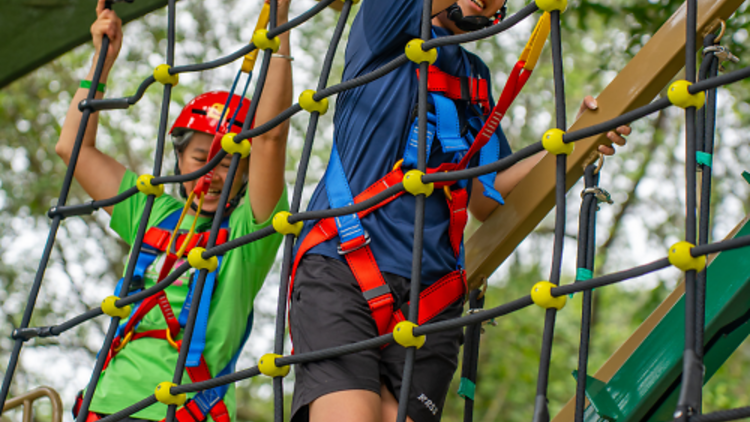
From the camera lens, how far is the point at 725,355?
1.24m

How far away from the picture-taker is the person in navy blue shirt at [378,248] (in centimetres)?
114

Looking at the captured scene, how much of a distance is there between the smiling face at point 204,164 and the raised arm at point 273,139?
22cm

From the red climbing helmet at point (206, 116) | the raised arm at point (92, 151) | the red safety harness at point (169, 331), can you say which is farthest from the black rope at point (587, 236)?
the raised arm at point (92, 151)

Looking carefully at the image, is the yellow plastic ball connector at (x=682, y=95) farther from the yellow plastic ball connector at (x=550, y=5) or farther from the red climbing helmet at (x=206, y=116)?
the red climbing helmet at (x=206, y=116)

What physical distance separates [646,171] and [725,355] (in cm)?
410

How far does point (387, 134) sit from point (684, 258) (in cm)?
61

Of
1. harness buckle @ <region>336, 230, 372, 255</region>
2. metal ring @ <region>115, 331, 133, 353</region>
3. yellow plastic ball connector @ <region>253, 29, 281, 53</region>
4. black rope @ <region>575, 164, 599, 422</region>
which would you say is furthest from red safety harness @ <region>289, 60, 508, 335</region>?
metal ring @ <region>115, 331, 133, 353</region>

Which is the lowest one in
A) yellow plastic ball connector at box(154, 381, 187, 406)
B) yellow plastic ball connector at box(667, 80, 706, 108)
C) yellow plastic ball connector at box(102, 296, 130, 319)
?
yellow plastic ball connector at box(667, 80, 706, 108)

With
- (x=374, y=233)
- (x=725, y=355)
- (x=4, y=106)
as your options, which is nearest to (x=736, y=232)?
(x=725, y=355)

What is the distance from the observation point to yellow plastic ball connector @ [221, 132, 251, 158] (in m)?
1.44

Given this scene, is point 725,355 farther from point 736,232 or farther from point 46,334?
point 46,334

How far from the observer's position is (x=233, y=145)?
1442 millimetres

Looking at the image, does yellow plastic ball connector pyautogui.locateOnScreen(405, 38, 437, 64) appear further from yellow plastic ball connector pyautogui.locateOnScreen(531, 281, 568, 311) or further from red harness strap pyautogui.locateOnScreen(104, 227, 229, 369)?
red harness strap pyautogui.locateOnScreen(104, 227, 229, 369)

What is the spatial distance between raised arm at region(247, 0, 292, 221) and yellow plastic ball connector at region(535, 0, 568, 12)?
62 cm
